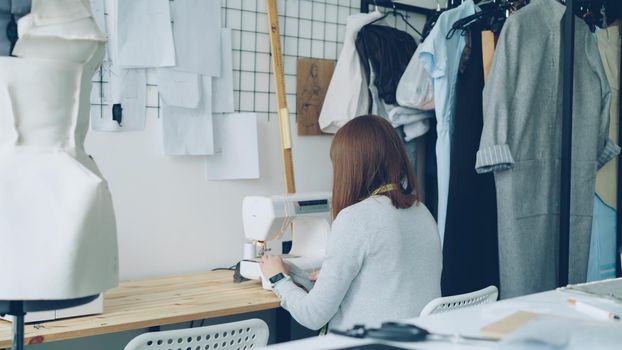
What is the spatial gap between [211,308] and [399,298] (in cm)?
58

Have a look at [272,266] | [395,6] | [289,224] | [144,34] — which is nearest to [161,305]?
[272,266]

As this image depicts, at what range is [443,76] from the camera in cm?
278

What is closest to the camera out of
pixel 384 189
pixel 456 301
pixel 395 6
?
pixel 456 301

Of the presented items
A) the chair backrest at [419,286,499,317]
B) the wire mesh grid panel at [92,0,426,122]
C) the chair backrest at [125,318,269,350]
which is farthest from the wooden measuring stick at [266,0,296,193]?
the chair backrest at [125,318,269,350]

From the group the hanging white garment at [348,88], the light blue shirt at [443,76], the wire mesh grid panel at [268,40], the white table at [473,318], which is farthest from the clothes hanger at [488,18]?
the white table at [473,318]

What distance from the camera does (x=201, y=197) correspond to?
283 cm

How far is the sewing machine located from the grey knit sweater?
0.40 metres

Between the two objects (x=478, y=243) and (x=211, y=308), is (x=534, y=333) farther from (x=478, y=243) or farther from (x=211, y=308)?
(x=478, y=243)

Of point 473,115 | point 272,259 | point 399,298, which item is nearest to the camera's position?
point 399,298

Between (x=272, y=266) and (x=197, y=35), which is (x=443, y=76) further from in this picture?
(x=272, y=266)

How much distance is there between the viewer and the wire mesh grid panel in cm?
290

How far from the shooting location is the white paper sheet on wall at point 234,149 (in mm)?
2850

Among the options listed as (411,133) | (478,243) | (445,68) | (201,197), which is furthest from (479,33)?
(201,197)

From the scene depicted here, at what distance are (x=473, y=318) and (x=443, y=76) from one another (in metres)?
1.54
